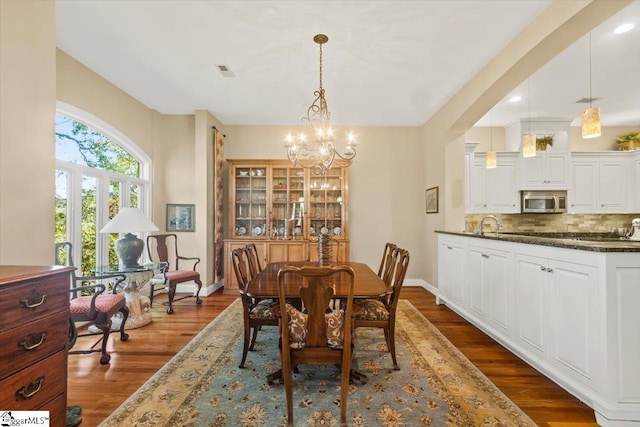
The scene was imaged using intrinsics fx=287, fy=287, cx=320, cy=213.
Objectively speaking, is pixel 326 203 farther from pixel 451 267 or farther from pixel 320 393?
pixel 320 393

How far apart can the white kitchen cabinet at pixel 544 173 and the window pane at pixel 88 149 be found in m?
6.65

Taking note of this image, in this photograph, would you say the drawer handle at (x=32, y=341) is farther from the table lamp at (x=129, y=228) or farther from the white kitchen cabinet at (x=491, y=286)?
the white kitchen cabinet at (x=491, y=286)

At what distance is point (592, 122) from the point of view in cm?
257

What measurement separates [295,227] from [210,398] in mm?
3386

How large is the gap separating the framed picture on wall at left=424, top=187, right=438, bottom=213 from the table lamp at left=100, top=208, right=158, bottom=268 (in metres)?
4.10

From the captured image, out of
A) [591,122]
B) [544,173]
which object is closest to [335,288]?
[591,122]

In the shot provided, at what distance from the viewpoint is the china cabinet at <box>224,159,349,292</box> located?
16.8 ft

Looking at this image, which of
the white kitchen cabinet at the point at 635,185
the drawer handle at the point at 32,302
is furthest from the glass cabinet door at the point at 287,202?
the white kitchen cabinet at the point at 635,185

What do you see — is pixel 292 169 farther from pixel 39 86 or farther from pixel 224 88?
pixel 39 86

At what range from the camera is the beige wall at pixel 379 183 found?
5.38m

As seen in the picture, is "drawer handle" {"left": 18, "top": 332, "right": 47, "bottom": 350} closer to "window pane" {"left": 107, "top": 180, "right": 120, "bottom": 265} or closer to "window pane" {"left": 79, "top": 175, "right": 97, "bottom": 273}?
"window pane" {"left": 79, "top": 175, "right": 97, "bottom": 273}

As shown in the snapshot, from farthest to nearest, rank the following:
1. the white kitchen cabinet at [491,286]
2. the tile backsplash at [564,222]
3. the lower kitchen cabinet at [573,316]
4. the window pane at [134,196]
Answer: the tile backsplash at [564,222] → the window pane at [134,196] → the white kitchen cabinet at [491,286] → the lower kitchen cabinet at [573,316]

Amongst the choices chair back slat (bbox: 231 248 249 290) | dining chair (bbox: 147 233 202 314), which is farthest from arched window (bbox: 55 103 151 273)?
chair back slat (bbox: 231 248 249 290)

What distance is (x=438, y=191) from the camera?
4656mm
